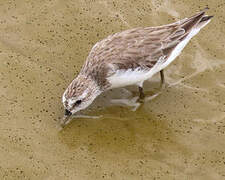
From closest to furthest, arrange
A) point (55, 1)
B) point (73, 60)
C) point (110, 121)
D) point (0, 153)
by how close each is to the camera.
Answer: point (0, 153), point (110, 121), point (73, 60), point (55, 1)

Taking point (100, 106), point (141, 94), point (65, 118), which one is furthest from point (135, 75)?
point (65, 118)

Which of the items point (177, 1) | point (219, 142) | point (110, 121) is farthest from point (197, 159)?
point (177, 1)

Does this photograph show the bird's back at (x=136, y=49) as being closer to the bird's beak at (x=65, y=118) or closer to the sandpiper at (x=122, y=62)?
the sandpiper at (x=122, y=62)

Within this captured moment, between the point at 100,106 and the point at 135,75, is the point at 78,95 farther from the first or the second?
the point at 135,75

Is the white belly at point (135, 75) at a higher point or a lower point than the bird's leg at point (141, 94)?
higher

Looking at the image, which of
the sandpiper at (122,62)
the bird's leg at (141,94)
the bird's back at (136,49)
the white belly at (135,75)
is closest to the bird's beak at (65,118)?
the sandpiper at (122,62)

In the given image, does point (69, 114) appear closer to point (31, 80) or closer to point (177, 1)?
point (31, 80)

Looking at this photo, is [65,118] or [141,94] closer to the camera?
[65,118]
